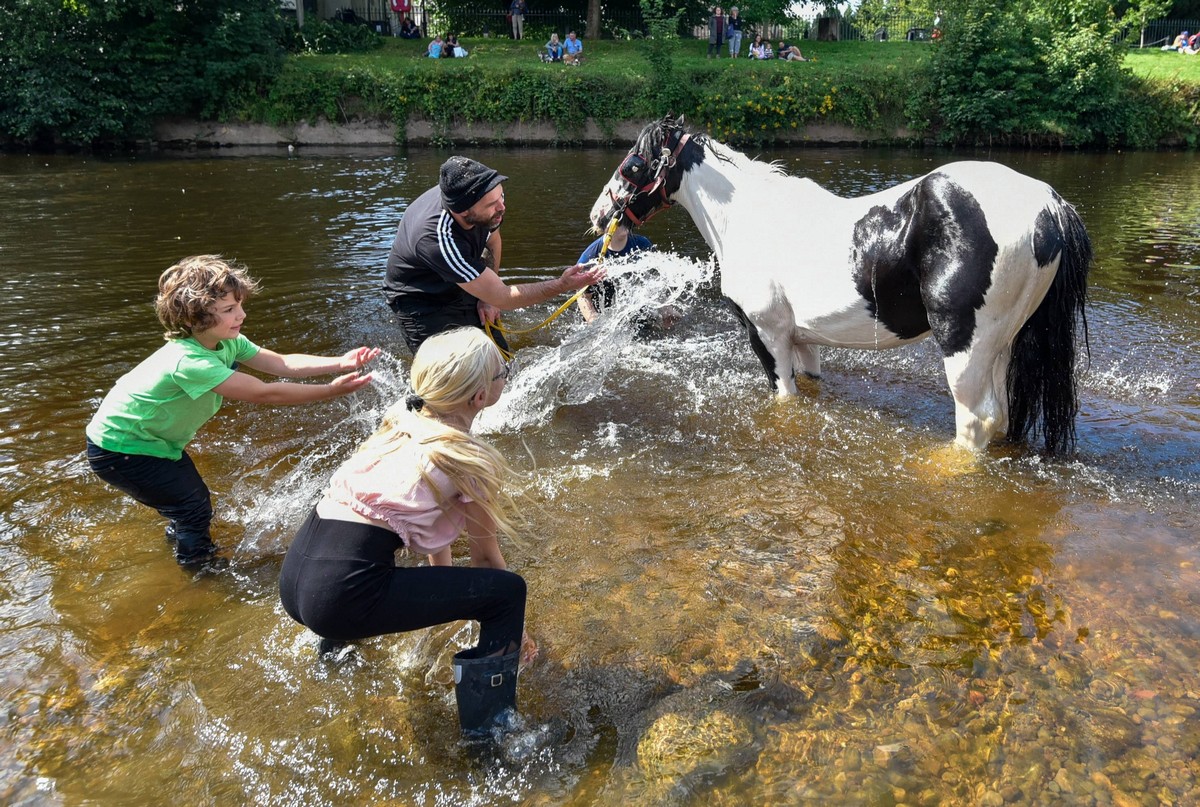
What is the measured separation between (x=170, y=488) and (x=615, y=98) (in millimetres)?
23820

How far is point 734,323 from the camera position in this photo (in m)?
8.13

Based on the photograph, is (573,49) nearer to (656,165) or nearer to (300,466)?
(656,165)

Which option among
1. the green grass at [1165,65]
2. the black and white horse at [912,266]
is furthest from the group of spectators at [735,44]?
the black and white horse at [912,266]

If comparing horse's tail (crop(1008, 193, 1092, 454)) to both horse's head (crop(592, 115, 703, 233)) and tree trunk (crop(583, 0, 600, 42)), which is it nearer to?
horse's head (crop(592, 115, 703, 233))

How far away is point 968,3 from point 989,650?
2793 centimetres

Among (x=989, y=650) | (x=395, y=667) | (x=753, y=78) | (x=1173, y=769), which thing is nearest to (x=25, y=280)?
(x=395, y=667)

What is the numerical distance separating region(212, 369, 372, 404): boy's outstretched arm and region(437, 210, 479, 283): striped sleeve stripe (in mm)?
890

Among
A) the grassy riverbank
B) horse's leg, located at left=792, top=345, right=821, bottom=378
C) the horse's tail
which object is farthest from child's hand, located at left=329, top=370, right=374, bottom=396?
the grassy riverbank

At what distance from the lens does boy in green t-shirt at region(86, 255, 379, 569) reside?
140 inches

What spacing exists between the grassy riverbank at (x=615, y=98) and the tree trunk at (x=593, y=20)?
8.88 meters

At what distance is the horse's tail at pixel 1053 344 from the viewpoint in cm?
425


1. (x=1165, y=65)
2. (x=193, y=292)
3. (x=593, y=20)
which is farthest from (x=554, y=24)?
(x=193, y=292)

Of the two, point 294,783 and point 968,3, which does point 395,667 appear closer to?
point 294,783

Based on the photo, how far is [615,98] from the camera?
25375 millimetres
